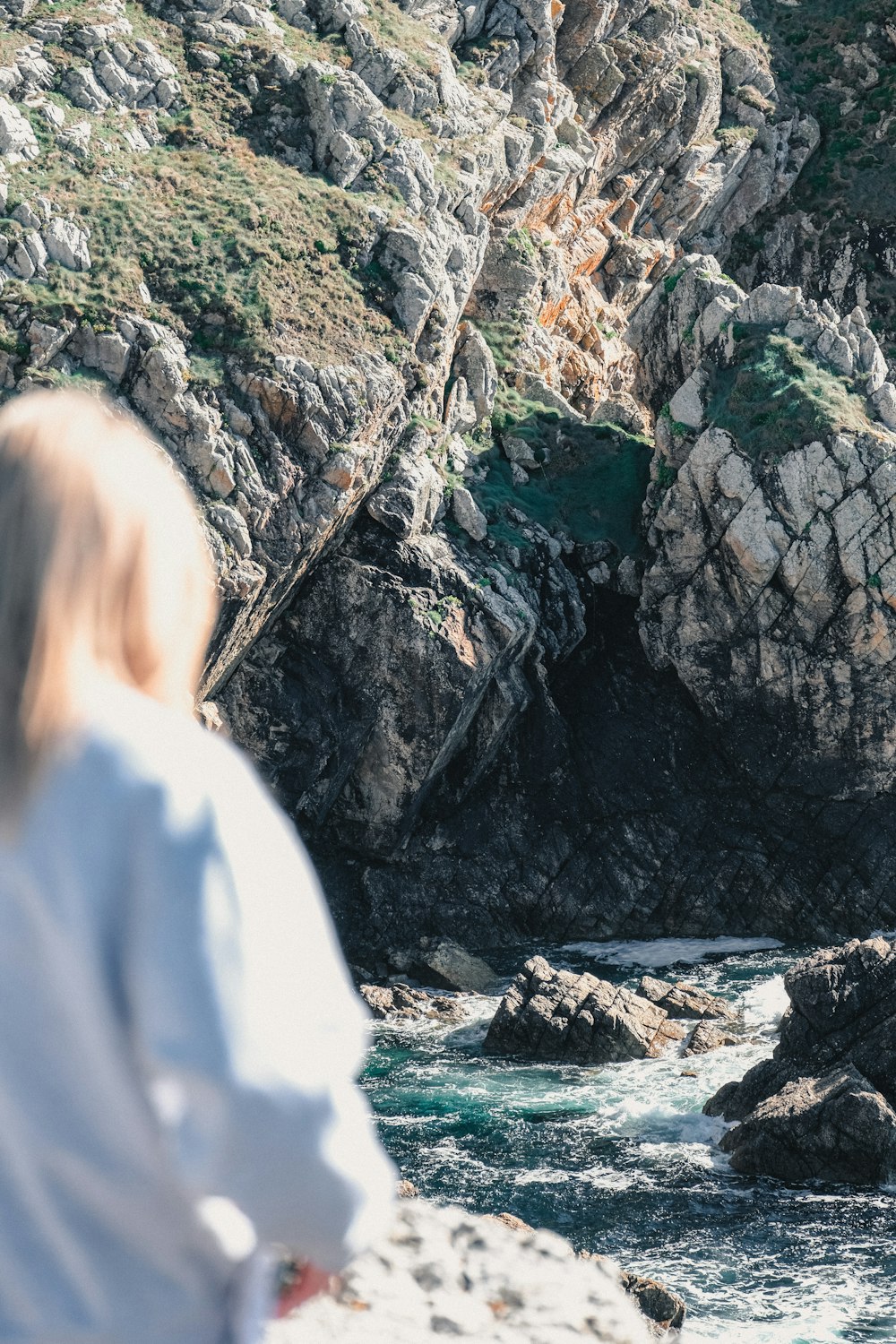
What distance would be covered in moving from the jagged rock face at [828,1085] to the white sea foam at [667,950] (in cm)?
792

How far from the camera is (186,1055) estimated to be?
5.63 feet

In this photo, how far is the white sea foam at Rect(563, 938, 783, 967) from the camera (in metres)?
30.5

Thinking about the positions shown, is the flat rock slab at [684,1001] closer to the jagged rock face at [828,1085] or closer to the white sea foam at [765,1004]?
the white sea foam at [765,1004]

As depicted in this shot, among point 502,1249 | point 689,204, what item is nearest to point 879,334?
point 689,204

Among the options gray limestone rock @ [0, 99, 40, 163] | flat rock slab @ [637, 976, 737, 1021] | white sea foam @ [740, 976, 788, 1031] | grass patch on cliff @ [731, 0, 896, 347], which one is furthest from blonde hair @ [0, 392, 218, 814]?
grass patch on cliff @ [731, 0, 896, 347]

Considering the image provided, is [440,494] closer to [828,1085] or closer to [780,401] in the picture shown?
[780,401]

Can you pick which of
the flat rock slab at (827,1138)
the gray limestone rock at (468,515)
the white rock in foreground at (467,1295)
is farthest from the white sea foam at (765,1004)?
the white rock in foreground at (467,1295)

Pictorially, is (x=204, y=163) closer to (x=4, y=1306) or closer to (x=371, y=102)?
(x=371, y=102)

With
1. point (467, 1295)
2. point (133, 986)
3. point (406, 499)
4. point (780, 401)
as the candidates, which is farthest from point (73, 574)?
point (780, 401)

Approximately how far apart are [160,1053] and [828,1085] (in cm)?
1951

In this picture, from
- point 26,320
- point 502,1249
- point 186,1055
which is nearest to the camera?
point 186,1055

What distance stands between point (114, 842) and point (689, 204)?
52.2 metres

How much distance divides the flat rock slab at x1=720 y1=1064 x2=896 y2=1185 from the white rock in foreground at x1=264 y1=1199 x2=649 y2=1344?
15.1 m

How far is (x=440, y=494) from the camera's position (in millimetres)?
32938
